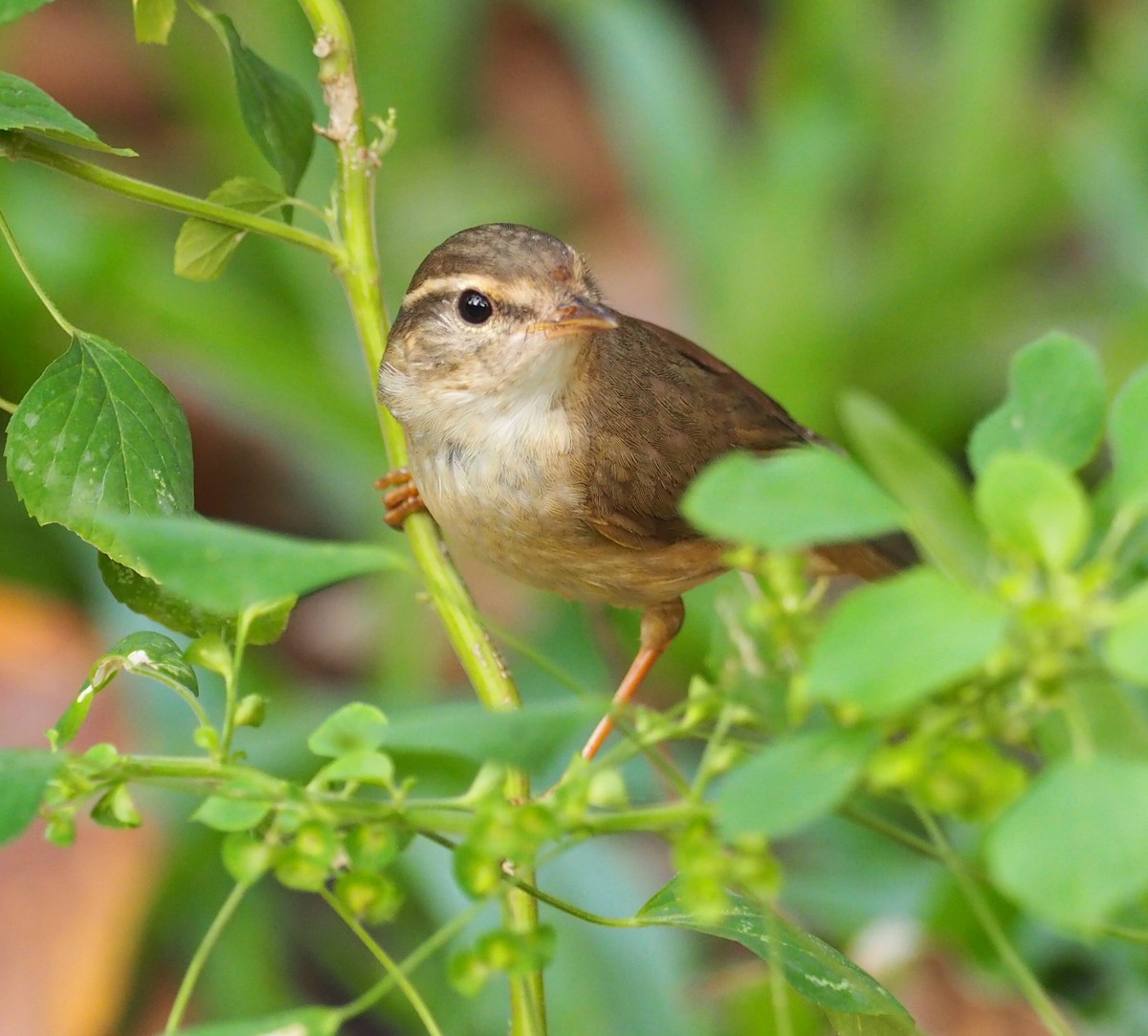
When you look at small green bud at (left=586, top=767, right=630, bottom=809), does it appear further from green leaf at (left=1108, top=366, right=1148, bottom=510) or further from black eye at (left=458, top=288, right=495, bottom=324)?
black eye at (left=458, top=288, right=495, bottom=324)

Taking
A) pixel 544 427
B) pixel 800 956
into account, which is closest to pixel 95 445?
pixel 800 956

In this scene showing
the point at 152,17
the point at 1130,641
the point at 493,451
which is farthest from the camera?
the point at 493,451

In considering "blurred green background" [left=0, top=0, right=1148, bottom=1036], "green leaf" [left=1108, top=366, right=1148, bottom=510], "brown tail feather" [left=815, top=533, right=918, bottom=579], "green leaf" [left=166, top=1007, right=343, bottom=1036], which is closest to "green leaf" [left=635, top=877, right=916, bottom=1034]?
"green leaf" [left=166, top=1007, right=343, bottom=1036]

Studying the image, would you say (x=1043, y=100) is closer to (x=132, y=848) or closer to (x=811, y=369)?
(x=811, y=369)

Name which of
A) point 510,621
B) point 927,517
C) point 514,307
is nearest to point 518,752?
point 927,517

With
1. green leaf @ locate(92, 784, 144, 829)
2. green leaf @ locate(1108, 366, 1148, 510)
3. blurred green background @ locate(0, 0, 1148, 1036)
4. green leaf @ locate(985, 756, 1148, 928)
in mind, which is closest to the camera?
green leaf @ locate(985, 756, 1148, 928)

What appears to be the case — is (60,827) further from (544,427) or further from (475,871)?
(544,427)
